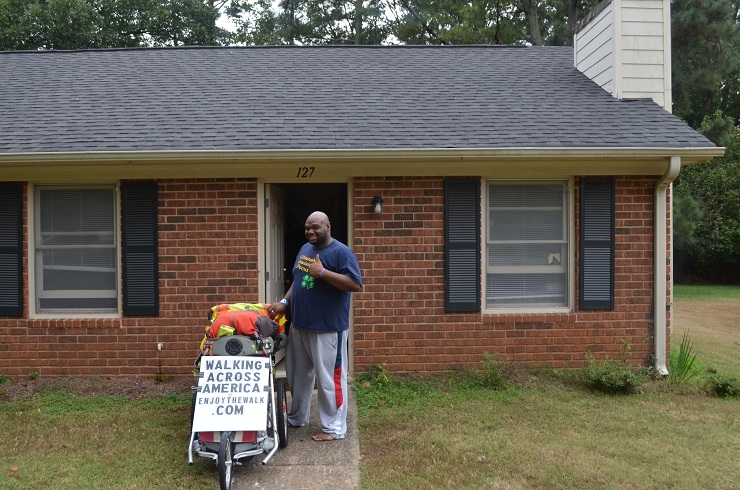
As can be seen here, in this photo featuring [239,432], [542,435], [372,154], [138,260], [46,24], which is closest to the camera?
[239,432]

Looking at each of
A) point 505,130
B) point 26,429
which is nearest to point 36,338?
point 26,429

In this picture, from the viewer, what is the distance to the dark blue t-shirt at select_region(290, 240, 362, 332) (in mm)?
4621

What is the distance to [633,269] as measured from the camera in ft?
21.3

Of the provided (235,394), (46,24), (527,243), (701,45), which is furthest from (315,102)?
(701,45)

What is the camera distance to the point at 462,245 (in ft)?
20.9

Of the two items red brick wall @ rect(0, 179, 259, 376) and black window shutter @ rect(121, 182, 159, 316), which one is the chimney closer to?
red brick wall @ rect(0, 179, 259, 376)

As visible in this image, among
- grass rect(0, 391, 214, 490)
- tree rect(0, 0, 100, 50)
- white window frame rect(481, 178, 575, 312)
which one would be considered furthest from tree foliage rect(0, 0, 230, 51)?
white window frame rect(481, 178, 575, 312)

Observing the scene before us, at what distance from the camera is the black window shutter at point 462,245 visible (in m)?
6.37

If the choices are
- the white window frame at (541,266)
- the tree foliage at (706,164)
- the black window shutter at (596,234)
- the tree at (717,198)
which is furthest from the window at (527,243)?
the tree at (717,198)

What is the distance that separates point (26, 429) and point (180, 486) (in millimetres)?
1850

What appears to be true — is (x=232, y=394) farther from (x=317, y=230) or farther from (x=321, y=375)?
(x=317, y=230)

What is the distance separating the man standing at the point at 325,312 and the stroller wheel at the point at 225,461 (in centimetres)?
89

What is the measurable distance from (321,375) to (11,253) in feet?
12.2

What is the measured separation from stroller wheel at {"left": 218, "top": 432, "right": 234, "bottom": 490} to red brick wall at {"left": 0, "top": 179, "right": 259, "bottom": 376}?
2453mm
